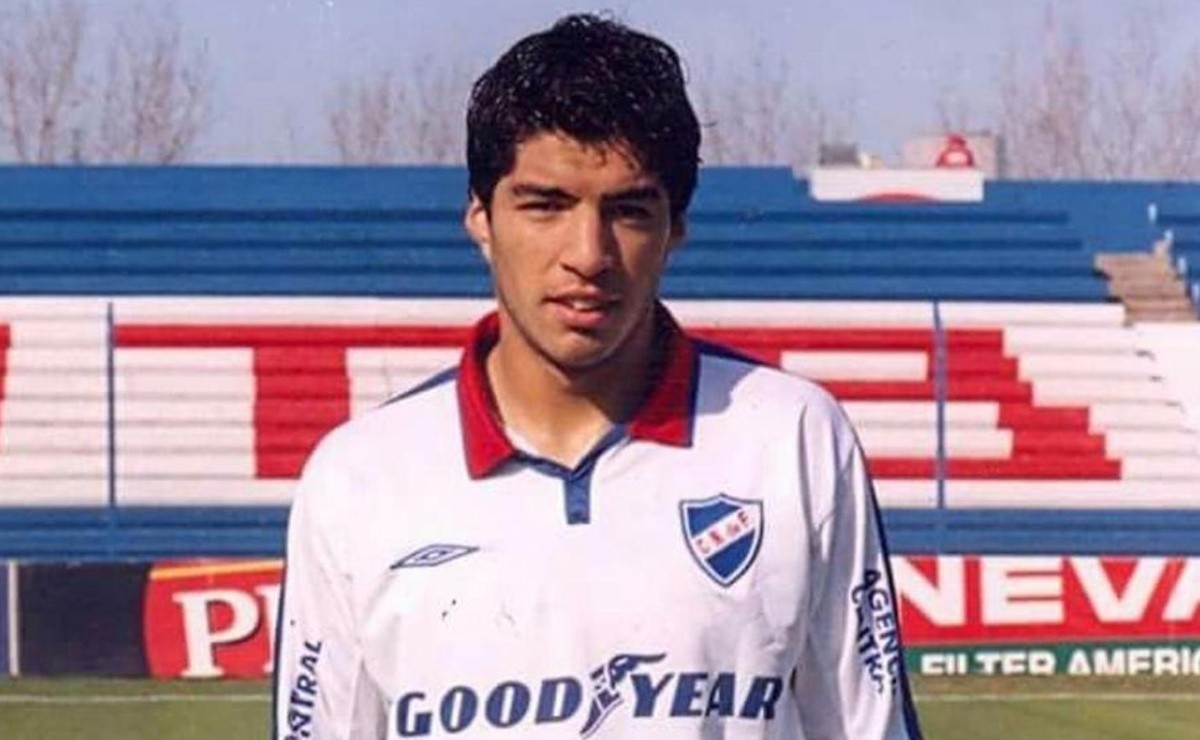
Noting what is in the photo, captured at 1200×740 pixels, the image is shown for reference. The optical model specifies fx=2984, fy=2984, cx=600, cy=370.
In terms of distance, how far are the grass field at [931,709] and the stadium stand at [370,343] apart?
458cm

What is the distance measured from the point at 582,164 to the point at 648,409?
31 cm

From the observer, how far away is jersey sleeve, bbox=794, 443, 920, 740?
3285mm

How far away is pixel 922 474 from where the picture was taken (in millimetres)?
22422

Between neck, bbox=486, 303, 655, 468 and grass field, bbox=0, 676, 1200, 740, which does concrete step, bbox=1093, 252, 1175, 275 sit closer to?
grass field, bbox=0, 676, 1200, 740

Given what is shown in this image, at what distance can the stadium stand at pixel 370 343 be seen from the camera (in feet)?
72.6

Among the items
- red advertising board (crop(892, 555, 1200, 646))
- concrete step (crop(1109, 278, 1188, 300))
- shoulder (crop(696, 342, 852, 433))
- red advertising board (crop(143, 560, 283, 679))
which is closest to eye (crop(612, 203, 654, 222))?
shoulder (crop(696, 342, 852, 433))

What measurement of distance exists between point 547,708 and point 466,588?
0.52 ft

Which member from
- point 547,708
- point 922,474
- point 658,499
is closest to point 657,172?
point 658,499

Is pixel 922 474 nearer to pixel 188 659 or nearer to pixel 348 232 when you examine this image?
pixel 348 232

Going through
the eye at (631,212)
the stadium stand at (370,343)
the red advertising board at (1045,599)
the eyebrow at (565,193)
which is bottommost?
the red advertising board at (1045,599)

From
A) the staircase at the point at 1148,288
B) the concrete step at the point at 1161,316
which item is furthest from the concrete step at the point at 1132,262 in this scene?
the concrete step at the point at 1161,316

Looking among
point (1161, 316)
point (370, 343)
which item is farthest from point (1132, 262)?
point (370, 343)

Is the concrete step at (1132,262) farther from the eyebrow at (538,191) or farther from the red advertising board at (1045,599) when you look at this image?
the eyebrow at (538,191)

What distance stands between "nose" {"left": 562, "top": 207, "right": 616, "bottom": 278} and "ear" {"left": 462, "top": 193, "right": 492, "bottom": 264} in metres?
0.16
